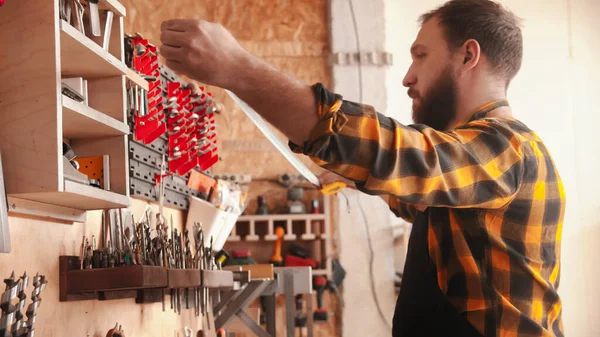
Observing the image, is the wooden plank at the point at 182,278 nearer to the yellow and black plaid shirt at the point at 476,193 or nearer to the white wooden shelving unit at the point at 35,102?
the white wooden shelving unit at the point at 35,102

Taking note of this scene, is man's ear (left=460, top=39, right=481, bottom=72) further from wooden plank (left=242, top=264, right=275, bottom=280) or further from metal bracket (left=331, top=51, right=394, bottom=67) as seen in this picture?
metal bracket (left=331, top=51, right=394, bottom=67)

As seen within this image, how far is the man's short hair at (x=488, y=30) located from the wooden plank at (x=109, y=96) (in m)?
1.00

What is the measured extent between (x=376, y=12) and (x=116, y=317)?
4526mm

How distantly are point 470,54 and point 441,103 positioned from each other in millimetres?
136

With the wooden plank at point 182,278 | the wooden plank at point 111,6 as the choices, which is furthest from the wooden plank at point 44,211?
the wooden plank at point 111,6

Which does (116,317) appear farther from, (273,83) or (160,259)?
(273,83)

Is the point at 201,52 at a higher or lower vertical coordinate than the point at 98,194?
higher

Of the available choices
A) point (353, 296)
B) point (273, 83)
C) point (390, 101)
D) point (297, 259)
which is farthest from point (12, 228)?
point (390, 101)

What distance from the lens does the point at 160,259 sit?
2535 millimetres

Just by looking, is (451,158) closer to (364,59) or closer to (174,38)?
(174,38)

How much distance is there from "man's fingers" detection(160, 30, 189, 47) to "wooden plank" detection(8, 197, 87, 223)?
2.82 ft

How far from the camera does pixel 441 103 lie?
5.53 ft

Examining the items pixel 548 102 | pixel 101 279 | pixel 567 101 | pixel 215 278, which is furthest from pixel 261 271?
pixel 567 101

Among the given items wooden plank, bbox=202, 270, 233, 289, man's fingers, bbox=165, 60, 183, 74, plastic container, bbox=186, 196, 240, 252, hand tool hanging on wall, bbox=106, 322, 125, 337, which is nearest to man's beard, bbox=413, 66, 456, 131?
man's fingers, bbox=165, 60, 183, 74
